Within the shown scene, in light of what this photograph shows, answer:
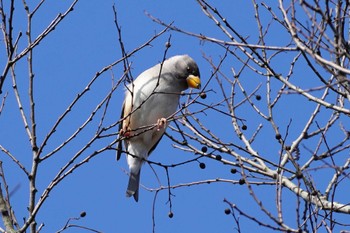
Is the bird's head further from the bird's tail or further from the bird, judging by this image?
the bird's tail

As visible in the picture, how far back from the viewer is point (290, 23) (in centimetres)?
357

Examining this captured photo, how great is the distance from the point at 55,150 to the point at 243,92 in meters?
2.08

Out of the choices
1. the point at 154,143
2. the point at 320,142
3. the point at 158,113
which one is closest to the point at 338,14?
the point at 320,142

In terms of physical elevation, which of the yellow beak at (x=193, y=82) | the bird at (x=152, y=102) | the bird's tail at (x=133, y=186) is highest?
the yellow beak at (x=193, y=82)

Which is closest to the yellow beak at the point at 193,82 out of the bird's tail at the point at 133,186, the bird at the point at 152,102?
the bird at the point at 152,102

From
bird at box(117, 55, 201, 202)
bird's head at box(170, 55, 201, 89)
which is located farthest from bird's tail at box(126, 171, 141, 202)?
bird's head at box(170, 55, 201, 89)

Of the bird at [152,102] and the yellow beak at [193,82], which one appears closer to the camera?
the bird at [152,102]

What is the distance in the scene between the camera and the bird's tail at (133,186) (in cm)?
647

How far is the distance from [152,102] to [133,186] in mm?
878

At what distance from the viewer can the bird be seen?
611 cm

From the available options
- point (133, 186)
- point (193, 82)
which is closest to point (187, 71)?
point (193, 82)

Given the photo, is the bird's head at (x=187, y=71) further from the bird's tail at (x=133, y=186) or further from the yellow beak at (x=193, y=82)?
the bird's tail at (x=133, y=186)

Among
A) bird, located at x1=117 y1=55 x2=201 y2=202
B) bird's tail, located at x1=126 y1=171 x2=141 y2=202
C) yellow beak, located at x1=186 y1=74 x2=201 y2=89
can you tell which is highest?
yellow beak, located at x1=186 y1=74 x2=201 y2=89

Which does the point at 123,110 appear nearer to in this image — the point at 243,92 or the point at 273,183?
the point at 243,92
